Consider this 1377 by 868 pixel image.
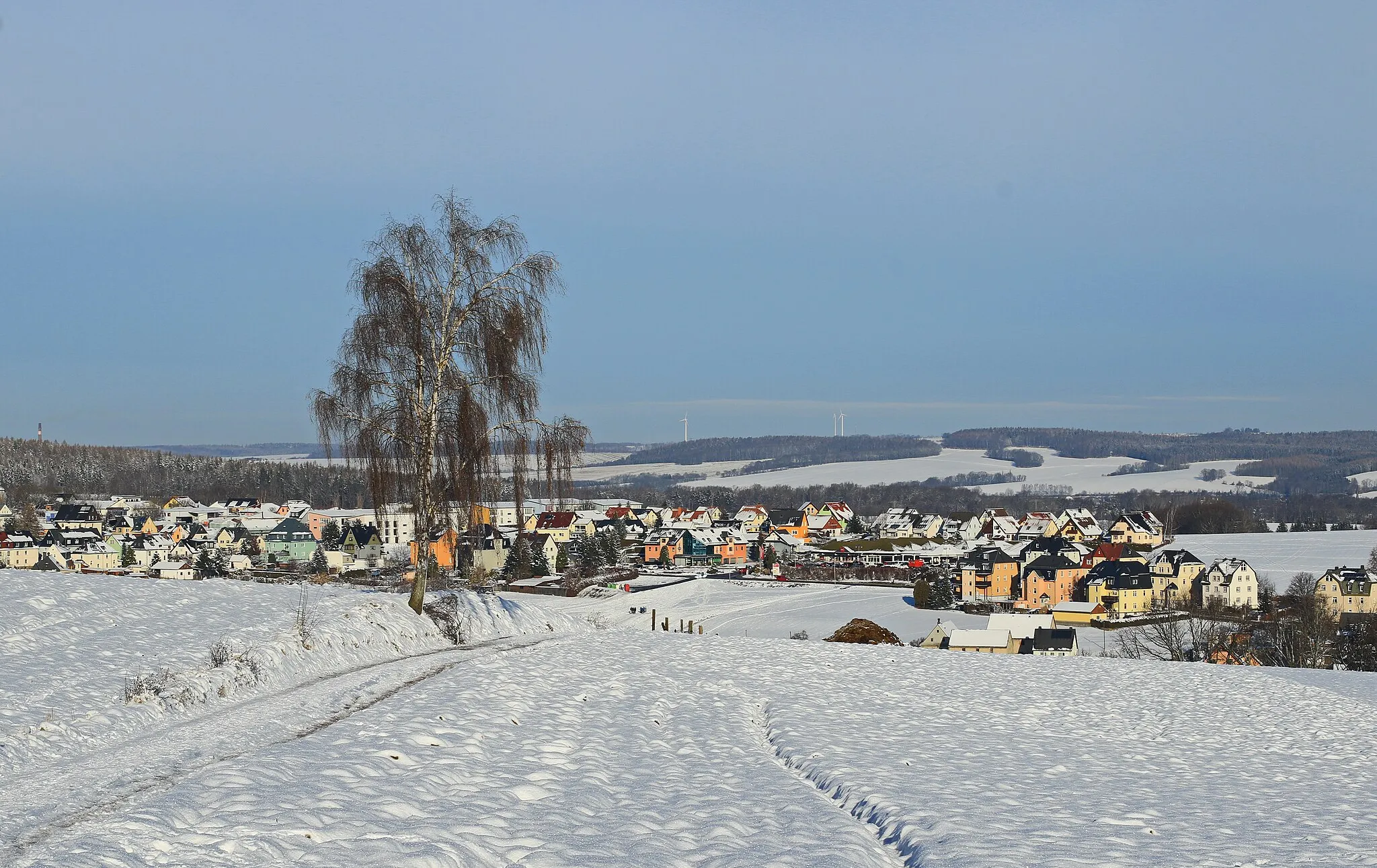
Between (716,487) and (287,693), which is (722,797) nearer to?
(287,693)

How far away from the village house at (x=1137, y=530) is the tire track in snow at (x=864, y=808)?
109638mm

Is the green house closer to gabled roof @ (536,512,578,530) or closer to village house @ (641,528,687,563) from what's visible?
gabled roof @ (536,512,578,530)

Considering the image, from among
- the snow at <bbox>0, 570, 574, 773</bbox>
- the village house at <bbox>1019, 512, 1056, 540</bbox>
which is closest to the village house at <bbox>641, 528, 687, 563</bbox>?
the village house at <bbox>1019, 512, 1056, 540</bbox>

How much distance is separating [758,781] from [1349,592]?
236 feet

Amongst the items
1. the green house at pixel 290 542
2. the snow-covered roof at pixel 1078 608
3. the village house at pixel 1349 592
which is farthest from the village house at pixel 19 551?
the village house at pixel 1349 592

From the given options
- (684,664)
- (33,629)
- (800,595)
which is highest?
(33,629)

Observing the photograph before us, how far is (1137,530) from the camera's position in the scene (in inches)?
4508

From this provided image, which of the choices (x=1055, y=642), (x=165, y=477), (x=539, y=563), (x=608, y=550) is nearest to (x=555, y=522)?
(x=608, y=550)

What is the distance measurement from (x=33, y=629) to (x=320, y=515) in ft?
358

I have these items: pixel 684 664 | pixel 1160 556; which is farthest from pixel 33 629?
pixel 1160 556

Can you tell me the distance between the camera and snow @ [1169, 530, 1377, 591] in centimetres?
8425

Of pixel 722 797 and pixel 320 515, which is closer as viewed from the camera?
pixel 722 797

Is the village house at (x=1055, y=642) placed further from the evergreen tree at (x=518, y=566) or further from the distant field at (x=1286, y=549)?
the distant field at (x=1286, y=549)

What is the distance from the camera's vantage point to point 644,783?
32.4 feet
